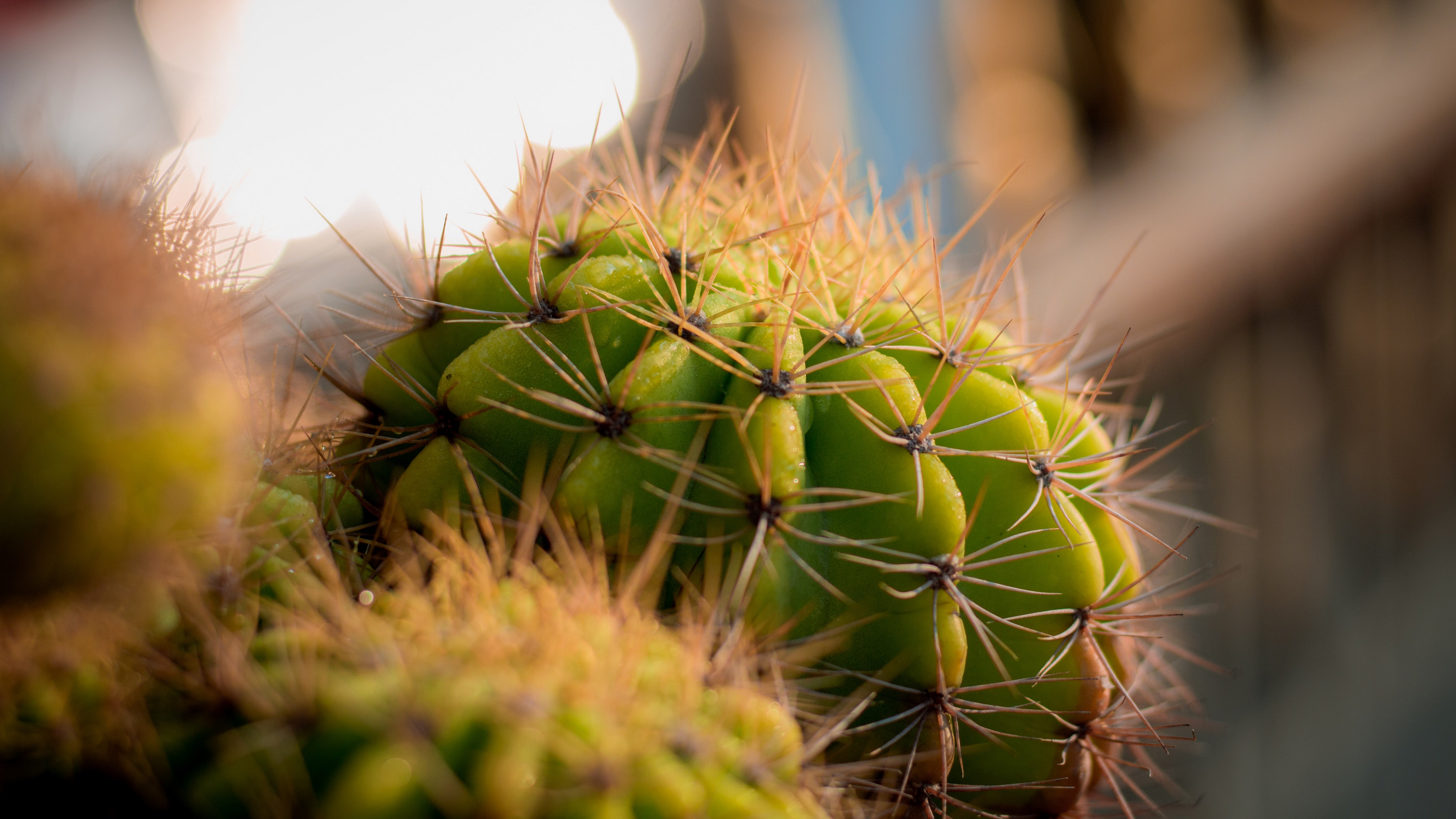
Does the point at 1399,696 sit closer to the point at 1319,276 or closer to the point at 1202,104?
the point at 1319,276

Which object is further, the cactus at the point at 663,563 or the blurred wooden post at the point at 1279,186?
the blurred wooden post at the point at 1279,186

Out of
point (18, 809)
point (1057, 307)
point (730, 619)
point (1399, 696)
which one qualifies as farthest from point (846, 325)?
point (1399, 696)

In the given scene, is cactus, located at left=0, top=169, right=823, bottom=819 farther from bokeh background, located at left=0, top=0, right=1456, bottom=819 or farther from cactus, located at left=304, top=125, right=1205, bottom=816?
bokeh background, located at left=0, top=0, right=1456, bottom=819

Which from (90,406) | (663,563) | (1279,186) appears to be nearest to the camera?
(90,406)

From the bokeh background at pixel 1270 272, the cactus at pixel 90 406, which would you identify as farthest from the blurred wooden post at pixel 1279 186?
the cactus at pixel 90 406

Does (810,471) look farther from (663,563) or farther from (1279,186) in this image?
(1279,186)

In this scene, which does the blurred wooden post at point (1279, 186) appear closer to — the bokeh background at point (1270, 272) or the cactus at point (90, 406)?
the bokeh background at point (1270, 272)

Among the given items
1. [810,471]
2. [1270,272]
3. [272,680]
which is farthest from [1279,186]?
[272,680]

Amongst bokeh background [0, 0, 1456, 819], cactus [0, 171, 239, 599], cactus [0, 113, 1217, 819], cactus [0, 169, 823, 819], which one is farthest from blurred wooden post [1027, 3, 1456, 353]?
cactus [0, 171, 239, 599]
